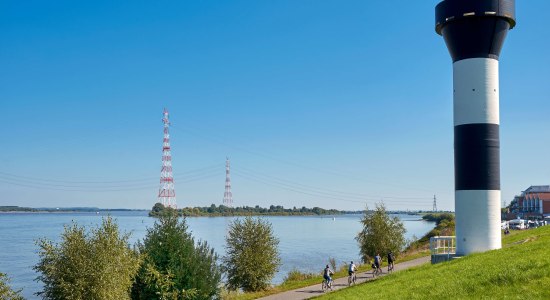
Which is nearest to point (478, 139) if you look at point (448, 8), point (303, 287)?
point (448, 8)

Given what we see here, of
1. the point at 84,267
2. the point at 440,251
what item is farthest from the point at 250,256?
the point at 84,267

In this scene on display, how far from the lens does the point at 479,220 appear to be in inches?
1235

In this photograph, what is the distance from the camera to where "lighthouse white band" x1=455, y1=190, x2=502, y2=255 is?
31203mm

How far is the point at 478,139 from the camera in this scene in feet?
103

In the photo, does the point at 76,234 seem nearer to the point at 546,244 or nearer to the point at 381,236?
the point at 546,244

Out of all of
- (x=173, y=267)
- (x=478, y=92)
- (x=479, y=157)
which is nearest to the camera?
(x=173, y=267)

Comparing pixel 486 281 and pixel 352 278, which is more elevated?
pixel 486 281

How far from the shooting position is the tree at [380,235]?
50.9 metres

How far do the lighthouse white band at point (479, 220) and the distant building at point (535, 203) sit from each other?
4220 inches

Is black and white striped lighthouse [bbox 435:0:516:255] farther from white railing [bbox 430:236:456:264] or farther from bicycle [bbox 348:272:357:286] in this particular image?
bicycle [bbox 348:272:357:286]

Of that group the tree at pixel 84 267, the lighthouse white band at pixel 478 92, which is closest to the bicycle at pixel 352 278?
the lighthouse white band at pixel 478 92

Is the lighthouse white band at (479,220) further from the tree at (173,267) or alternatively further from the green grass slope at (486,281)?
→ the tree at (173,267)

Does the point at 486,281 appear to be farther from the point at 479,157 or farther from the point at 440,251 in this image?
the point at 440,251

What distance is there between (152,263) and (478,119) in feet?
70.5
